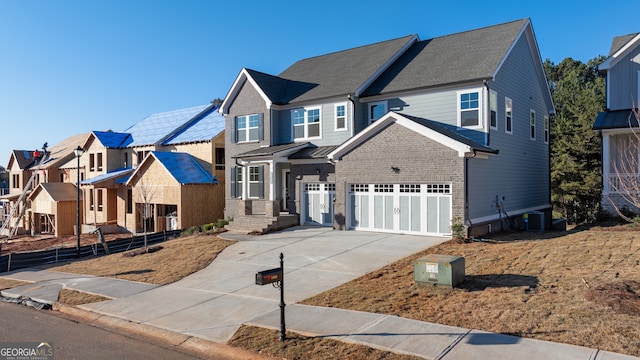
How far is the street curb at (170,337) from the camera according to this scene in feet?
24.8

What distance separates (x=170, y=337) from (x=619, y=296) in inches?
335

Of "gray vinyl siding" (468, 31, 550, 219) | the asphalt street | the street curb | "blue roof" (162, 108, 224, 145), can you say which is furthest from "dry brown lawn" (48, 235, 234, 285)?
"blue roof" (162, 108, 224, 145)

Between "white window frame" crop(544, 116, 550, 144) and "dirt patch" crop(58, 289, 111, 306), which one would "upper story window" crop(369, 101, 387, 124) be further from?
"dirt patch" crop(58, 289, 111, 306)

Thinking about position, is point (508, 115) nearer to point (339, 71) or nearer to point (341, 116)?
point (341, 116)

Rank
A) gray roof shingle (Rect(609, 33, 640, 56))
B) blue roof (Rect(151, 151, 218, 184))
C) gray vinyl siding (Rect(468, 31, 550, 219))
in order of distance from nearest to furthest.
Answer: gray vinyl siding (Rect(468, 31, 550, 219)) → gray roof shingle (Rect(609, 33, 640, 56)) → blue roof (Rect(151, 151, 218, 184))

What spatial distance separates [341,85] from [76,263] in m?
15.0

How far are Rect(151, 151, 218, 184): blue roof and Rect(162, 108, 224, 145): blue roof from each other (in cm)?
172

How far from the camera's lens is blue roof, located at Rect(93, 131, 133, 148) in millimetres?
36625

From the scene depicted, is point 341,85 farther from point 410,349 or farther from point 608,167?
point 410,349

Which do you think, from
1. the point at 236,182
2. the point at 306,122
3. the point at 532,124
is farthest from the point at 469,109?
the point at 236,182

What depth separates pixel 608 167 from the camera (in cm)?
2047

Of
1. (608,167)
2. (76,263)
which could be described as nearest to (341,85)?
(608,167)

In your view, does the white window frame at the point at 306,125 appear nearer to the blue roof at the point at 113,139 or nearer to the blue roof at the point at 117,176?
the blue roof at the point at 117,176

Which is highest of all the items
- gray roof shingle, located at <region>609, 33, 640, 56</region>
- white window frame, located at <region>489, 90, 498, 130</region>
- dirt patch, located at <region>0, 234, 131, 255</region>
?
gray roof shingle, located at <region>609, 33, 640, 56</region>
